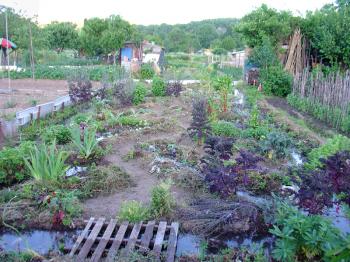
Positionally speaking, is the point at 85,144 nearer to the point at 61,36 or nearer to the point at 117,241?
the point at 117,241

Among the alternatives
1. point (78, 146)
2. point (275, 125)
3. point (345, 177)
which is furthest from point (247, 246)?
point (275, 125)

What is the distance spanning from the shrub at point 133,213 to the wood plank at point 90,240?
221 mm

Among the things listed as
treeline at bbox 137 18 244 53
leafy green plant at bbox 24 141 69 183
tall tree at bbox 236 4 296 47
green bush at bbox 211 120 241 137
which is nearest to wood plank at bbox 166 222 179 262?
leafy green plant at bbox 24 141 69 183

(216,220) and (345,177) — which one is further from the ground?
(345,177)

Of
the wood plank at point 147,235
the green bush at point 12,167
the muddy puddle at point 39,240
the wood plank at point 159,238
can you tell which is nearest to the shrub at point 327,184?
the wood plank at point 159,238

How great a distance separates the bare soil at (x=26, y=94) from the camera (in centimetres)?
1052

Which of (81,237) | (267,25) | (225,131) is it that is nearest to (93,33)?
(267,25)

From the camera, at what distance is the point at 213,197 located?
451 cm

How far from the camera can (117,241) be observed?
11.7 feet

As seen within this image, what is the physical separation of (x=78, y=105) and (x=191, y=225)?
7.46 m

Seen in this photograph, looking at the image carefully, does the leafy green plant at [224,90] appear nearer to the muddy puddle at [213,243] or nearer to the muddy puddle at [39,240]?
the muddy puddle at [213,243]

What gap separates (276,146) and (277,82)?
27.8 feet

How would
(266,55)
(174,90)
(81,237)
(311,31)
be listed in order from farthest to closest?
(311,31), (266,55), (174,90), (81,237)

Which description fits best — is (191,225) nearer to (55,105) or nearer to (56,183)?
(56,183)
